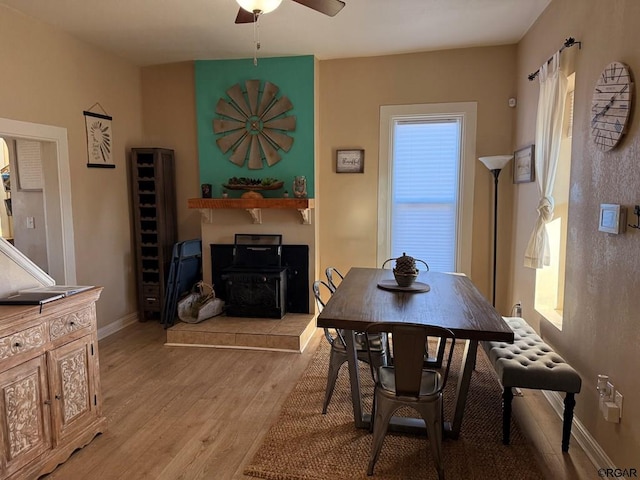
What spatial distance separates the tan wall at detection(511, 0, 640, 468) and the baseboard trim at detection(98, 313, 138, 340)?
399 centimetres

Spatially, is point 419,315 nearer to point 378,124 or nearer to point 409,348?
point 409,348

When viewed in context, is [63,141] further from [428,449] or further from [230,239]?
[428,449]

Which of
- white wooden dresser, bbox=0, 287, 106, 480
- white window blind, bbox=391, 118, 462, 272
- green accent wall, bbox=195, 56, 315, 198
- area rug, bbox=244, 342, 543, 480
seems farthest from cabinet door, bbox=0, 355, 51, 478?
white window blind, bbox=391, 118, 462, 272

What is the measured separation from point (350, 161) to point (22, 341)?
3.32 metres

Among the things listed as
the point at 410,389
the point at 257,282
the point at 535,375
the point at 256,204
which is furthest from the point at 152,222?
the point at 535,375

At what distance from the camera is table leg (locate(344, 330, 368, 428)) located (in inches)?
95.6

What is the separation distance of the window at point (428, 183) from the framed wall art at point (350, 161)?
9.0 inches

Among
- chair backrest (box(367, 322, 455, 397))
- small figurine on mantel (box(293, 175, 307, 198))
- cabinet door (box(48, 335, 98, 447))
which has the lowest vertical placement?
cabinet door (box(48, 335, 98, 447))

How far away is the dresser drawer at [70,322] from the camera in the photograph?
222 centimetres

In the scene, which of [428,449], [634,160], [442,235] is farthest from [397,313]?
[442,235]

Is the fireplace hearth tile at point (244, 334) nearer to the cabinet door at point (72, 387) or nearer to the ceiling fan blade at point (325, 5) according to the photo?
the cabinet door at point (72, 387)

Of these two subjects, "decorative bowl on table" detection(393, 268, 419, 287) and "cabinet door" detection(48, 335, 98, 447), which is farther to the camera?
"decorative bowl on table" detection(393, 268, 419, 287)

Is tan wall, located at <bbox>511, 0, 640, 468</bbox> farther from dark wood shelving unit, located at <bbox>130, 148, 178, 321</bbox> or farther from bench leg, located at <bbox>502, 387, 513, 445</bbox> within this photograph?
dark wood shelving unit, located at <bbox>130, 148, 178, 321</bbox>

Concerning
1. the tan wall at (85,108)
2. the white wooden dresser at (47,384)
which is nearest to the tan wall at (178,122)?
the tan wall at (85,108)
